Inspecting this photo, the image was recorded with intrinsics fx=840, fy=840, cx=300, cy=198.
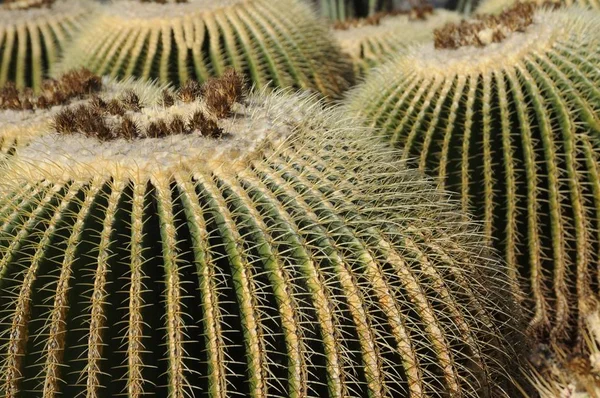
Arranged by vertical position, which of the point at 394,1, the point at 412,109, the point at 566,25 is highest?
the point at 566,25

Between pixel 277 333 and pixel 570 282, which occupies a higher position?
pixel 277 333

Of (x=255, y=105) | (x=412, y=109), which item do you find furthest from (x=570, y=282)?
(x=255, y=105)

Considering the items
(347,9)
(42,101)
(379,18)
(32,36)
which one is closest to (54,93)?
(42,101)

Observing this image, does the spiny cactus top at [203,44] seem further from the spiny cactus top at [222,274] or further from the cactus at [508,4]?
the spiny cactus top at [222,274]

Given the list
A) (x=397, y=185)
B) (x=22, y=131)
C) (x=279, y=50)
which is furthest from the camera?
(x=279, y=50)

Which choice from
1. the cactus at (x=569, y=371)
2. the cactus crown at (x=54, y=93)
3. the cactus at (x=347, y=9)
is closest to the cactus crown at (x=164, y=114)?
the cactus crown at (x=54, y=93)

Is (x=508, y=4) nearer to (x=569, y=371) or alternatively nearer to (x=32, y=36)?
(x=569, y=371)

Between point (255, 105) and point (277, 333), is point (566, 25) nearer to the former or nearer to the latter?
point (255, 105)

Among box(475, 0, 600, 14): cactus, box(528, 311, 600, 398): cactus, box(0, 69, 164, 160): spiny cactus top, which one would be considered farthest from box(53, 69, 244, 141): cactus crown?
box(475, 0, 600, 14): cactus
